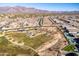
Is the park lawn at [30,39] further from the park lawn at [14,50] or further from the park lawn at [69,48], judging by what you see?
the park lawn at [69,48]

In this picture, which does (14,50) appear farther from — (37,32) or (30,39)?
(37,32)

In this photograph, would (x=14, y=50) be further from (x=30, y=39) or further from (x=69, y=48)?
(x=69, y=48)

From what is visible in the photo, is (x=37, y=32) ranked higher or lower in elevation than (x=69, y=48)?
higher

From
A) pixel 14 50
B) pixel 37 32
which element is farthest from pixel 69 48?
pixel 14 50

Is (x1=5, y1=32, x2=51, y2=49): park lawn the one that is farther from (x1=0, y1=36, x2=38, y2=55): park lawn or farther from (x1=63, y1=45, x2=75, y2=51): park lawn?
(x1=63, y1=45, x2=75, y2=51): park lawn

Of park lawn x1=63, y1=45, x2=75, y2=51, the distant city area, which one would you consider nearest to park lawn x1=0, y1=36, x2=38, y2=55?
the distant city area

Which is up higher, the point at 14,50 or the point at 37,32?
the point at 37,32

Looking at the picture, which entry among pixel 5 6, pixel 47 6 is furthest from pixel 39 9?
pixel 5 6

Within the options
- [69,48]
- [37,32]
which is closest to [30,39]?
[37,32]
